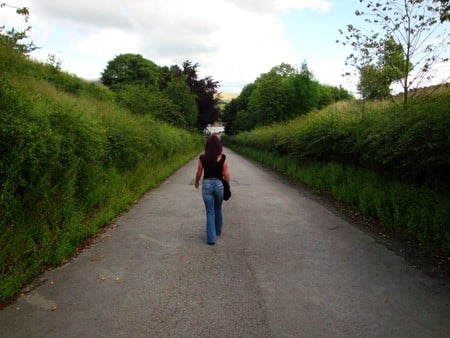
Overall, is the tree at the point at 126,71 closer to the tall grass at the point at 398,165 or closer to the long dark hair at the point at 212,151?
the tall grass at the point at 398,165

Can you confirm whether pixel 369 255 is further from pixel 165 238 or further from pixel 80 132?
pixel 80 132

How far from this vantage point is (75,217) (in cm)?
665

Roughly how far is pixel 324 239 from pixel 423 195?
1957 mm

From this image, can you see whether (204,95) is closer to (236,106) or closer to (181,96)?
(181,96)

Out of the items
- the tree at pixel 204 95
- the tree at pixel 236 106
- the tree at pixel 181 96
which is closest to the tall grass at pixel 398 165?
the tree at pixel 181 96

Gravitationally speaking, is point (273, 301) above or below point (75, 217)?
below

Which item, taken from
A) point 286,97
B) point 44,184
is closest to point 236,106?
point 286,97

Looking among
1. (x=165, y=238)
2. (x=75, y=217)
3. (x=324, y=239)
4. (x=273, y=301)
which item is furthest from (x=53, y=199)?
(x=324, y=239)

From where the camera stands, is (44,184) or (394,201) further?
(394,201)

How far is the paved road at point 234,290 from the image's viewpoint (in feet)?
12.4

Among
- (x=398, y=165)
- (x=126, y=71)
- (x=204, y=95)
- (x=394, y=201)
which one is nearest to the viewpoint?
(x=398, y=165)

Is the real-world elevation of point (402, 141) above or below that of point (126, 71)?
below

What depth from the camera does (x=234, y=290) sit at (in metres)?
4.66

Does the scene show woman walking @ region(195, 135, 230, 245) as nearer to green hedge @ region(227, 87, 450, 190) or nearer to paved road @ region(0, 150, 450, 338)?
paved road @ region(0, 150, 450, 338)
